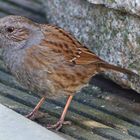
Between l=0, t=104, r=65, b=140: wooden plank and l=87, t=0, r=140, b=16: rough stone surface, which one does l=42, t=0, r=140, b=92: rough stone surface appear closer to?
l=87, t=0, r=140, b=16: rough stone surface

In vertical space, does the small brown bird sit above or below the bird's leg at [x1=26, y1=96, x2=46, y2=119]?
above

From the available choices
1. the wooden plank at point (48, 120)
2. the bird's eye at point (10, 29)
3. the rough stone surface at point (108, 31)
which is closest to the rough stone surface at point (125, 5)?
the rough stone surface at point (108, 31)

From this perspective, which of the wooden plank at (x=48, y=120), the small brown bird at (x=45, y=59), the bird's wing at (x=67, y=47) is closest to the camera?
the wooden plank at (x=48, y=120)

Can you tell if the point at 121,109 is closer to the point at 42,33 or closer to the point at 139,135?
the point at 139,135

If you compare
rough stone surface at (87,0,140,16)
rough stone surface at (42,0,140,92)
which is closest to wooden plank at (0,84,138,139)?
rough stone surface at (42,0,140,92)

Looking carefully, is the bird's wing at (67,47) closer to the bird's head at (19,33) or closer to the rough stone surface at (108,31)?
the bird's head at (19,33)

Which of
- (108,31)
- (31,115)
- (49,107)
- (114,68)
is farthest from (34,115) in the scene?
(108,31)
